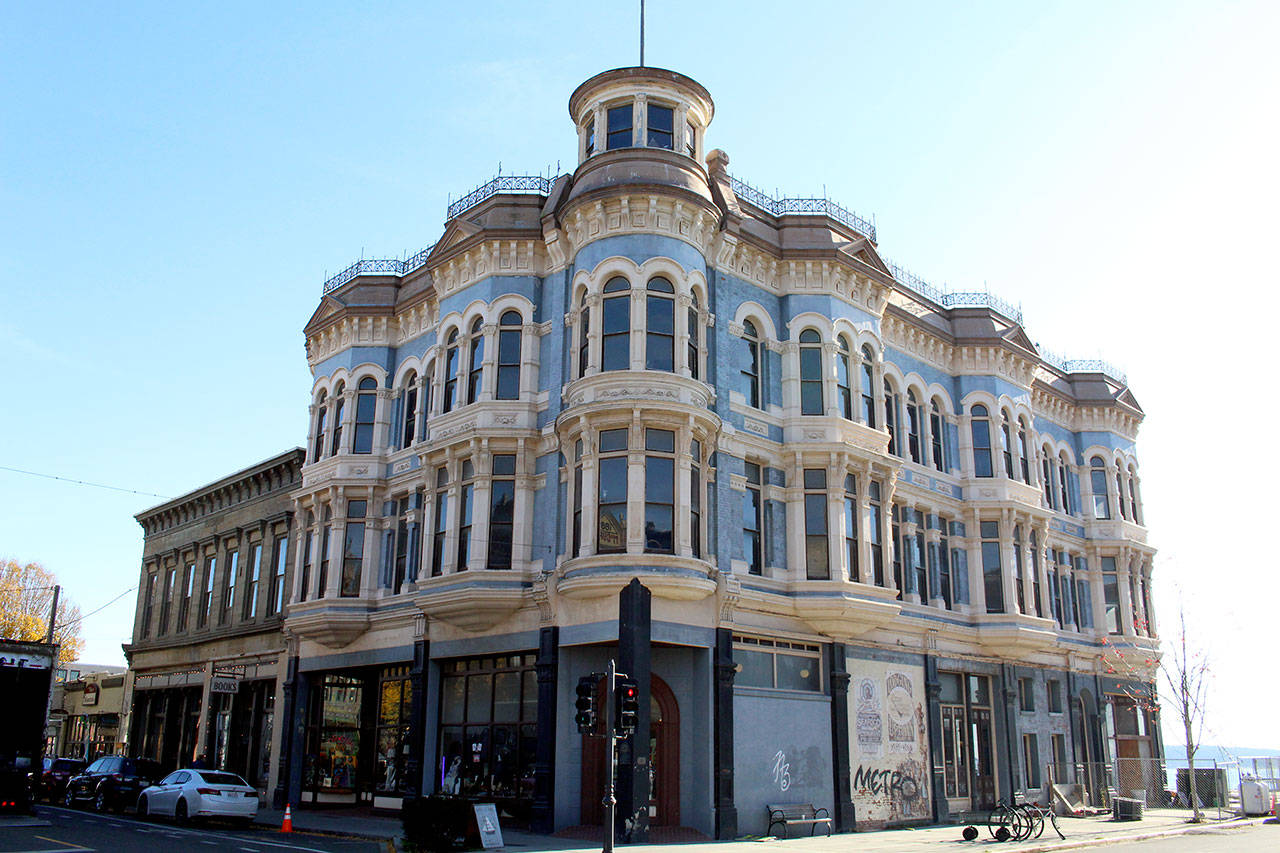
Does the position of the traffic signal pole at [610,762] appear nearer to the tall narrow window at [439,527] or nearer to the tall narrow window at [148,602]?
the tall narrow window at [439,527]

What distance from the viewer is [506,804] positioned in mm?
24875

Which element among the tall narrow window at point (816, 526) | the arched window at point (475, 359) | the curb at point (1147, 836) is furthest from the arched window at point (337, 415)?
the curb at point (1147, 836)

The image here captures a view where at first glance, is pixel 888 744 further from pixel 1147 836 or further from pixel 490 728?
pixel 490 728

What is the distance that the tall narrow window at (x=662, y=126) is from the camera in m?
27.3

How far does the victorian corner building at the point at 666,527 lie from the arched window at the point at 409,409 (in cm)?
20

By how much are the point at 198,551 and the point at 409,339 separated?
17.6 meters

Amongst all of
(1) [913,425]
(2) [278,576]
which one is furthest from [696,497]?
(2) [278,576]

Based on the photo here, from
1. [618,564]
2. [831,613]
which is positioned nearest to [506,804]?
[618,564]

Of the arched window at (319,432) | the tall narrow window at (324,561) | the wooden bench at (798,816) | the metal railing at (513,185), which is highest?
the metal railing at (513,185)

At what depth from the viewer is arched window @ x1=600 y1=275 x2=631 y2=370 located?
990 inches

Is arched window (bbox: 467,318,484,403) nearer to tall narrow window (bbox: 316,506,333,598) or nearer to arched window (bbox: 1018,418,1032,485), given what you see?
tall narrow window (bbox: 316,506,333,598)

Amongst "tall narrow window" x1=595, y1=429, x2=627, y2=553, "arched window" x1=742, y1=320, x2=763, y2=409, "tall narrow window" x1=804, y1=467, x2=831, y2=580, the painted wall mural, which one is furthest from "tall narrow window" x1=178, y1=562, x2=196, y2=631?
the painted wall mural

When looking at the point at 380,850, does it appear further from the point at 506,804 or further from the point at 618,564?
the point at 618,564

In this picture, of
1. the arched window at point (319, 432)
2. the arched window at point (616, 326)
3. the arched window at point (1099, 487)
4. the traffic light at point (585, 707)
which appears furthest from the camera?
the arched window at point (1099, 487)
